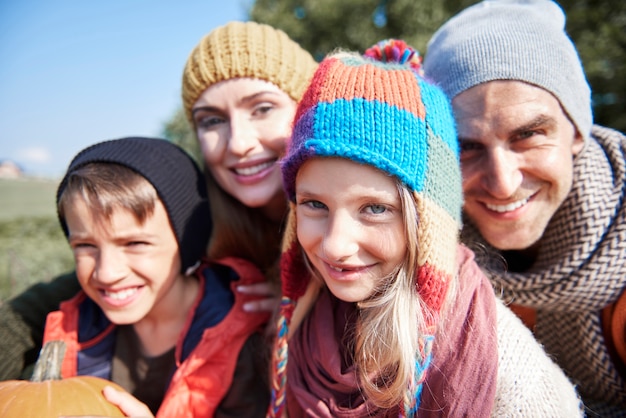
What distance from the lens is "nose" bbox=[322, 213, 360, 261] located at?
1.55 meters

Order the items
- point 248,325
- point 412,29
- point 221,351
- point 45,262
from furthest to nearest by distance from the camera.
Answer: point 412,29
point 45,262
point 248,325
point 221,351

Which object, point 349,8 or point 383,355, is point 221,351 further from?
point 349,8

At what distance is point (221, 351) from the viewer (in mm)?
2127

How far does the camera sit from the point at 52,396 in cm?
184

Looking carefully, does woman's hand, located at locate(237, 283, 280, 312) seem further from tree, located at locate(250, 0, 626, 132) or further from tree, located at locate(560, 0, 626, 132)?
tree, located at locate(560, 0, 626, 132)

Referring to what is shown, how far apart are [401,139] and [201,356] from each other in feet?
4.49

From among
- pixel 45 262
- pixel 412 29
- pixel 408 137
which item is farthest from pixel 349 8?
pixel 408 137

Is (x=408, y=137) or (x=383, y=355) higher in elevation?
(x=408, y=137)

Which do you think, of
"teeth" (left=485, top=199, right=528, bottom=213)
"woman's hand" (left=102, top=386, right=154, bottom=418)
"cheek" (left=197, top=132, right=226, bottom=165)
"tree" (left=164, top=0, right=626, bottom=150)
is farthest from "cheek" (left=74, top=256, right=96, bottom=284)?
"tree" (left=164, top=0, right=626, bottom=150)

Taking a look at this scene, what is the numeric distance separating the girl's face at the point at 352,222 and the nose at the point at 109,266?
95 cm

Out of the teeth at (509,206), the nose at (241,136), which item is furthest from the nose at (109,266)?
the teeth at (509,206)

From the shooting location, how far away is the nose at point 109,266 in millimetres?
1996

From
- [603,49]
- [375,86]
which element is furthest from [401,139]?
[603,49]

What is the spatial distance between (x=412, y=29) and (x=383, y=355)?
10.7 meters
